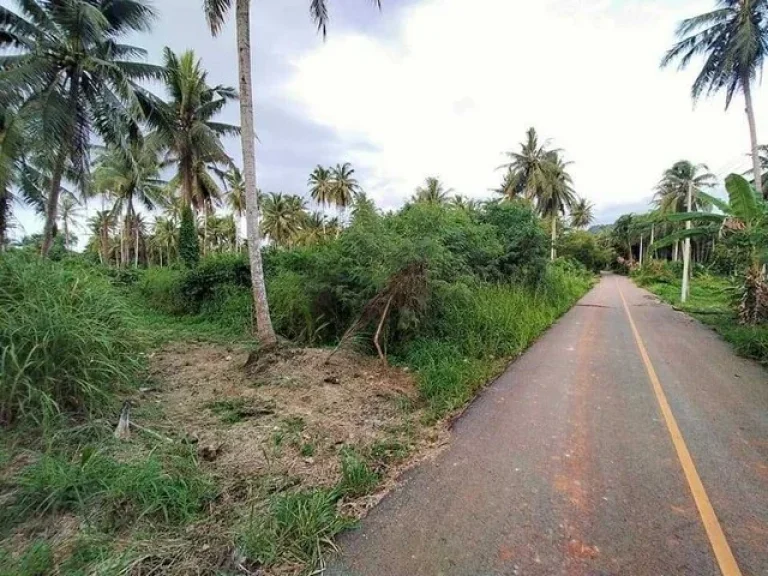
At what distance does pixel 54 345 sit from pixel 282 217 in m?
38.9

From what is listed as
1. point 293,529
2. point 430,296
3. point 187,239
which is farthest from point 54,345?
point 187,239

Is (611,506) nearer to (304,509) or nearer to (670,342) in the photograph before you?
(304,509)

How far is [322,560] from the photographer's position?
2371 millimetres

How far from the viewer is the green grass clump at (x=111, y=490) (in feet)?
8.73

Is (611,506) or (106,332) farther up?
(106,332)

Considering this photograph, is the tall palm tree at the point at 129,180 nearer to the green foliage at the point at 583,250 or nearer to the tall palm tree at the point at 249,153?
the tall palm tree at the point at 249,153

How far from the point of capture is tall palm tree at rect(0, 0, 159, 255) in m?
11.1

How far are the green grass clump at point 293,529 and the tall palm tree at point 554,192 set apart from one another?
1144 inches

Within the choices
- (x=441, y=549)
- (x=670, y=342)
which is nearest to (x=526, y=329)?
(x=670, y=342)

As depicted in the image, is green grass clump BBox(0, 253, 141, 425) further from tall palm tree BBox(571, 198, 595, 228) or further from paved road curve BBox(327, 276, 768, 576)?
tall palm tree BBox(571, 198, 595, 228)

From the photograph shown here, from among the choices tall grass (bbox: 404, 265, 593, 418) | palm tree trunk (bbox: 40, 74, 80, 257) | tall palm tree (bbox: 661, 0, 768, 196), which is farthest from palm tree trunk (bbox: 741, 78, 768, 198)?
palm tree trunk (bbox: 40, 74, 80, 257)

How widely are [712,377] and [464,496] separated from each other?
559 cm

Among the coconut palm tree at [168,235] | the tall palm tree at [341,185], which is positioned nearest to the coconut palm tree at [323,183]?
the tall palm tree at [341,185]

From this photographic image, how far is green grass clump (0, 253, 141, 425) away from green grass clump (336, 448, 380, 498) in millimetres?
2700
